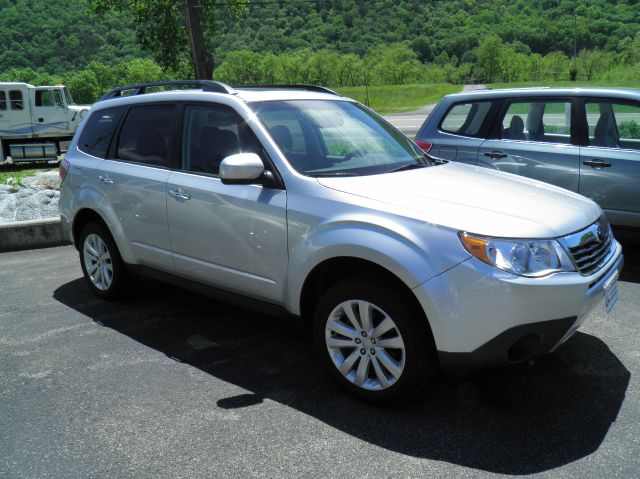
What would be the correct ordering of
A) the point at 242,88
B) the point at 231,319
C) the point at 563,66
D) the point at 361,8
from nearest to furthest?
1. the point at 242,88
2. the point at 231,319
3. the point at 563,66
4. the point at 361,8

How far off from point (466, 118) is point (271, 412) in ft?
14.4

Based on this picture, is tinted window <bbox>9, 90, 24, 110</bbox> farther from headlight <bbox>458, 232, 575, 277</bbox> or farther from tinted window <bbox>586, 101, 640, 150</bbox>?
headlight <bbox>458, 232, 575, 277</bbox>

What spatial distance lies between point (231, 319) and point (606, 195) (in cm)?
359

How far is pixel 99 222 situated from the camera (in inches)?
201

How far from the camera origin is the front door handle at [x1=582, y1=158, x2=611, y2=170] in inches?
222

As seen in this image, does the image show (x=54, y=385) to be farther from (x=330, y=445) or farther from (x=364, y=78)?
(x=364, y=78)

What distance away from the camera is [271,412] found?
3.28 m

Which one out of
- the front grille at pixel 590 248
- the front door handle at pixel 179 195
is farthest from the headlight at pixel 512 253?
the front door handle at pixel 179 195

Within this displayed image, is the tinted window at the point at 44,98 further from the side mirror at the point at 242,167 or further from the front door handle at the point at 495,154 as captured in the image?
the side mirror at the point at 242,167

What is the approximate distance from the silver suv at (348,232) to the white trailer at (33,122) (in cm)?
1794

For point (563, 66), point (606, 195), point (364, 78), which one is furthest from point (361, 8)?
point (606, 195)

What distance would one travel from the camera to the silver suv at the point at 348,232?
9.45 ft

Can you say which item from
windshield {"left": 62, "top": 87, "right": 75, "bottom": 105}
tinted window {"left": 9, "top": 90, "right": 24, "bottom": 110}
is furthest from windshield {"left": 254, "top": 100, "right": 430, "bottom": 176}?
windshield {"left": 62, "top": 87, "right": 75, "bottom": 105}

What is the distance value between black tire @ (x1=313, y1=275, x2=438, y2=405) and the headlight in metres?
0.44
